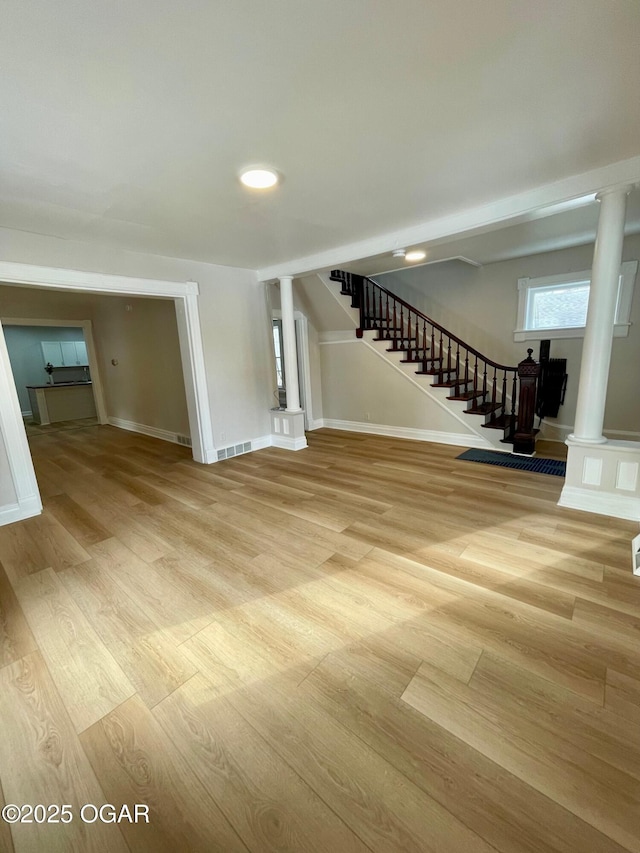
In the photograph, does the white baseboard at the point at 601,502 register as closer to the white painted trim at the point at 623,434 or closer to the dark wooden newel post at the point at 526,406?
the dark wooden newel post at the point at 526,406

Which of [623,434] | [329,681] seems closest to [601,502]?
[329,681]

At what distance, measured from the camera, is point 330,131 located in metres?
1.86

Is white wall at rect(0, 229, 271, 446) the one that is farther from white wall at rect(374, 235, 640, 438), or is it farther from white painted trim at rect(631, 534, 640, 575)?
white painted trim at rect(631, 534, 640, 575)

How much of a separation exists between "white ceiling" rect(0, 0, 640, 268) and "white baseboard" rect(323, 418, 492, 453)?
9.71ft

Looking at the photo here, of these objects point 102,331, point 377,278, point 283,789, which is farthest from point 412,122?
point 102,331

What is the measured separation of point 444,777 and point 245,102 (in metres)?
2.81

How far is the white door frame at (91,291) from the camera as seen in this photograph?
299cm

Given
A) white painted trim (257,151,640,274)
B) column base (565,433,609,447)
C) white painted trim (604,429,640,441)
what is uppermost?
white painted trim (257,151,640,274)

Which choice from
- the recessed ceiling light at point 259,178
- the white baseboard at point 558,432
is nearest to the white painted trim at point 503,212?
the recessed ceiling light at point 259,178

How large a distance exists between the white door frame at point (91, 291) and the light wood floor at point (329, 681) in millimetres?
521

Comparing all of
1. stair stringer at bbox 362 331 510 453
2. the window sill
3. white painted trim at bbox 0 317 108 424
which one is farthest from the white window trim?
white painted trim at bbox 0 317 108 424

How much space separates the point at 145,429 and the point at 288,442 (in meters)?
3.09

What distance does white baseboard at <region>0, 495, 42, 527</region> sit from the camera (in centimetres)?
302

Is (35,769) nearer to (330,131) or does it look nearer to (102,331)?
(330,131)
